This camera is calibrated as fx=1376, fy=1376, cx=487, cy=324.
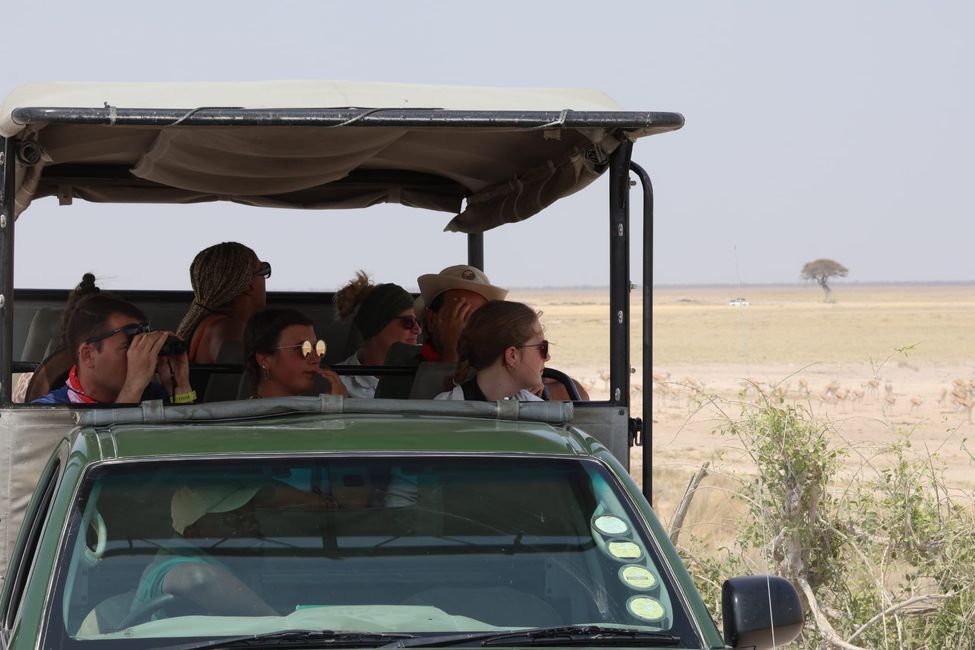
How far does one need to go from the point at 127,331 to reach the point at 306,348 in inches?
25.3

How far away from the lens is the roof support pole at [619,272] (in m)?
4.57

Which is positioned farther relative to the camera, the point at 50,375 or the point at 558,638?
the point at 50,375

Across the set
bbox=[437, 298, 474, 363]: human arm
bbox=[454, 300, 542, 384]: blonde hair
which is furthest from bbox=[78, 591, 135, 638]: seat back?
bbox=[437, 298, 474, 363]: human arm

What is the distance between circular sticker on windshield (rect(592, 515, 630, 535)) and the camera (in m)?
3.22

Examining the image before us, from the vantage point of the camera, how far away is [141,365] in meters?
4.46

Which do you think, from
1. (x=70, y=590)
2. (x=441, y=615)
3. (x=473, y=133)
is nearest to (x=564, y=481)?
(x=441, y=615)

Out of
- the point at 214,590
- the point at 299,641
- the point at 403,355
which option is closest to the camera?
the point at 299,641

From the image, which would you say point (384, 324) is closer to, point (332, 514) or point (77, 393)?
point (77, 393)

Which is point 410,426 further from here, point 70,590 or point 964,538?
point 964,538

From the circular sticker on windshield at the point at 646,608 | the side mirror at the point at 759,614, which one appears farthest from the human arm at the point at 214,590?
the side mirror at the point at 759,614

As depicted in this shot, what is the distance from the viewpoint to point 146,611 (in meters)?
2.93

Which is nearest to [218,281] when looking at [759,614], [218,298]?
[218,298]

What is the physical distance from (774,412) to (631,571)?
375cm

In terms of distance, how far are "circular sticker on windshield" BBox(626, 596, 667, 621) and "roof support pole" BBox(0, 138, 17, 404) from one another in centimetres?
212
